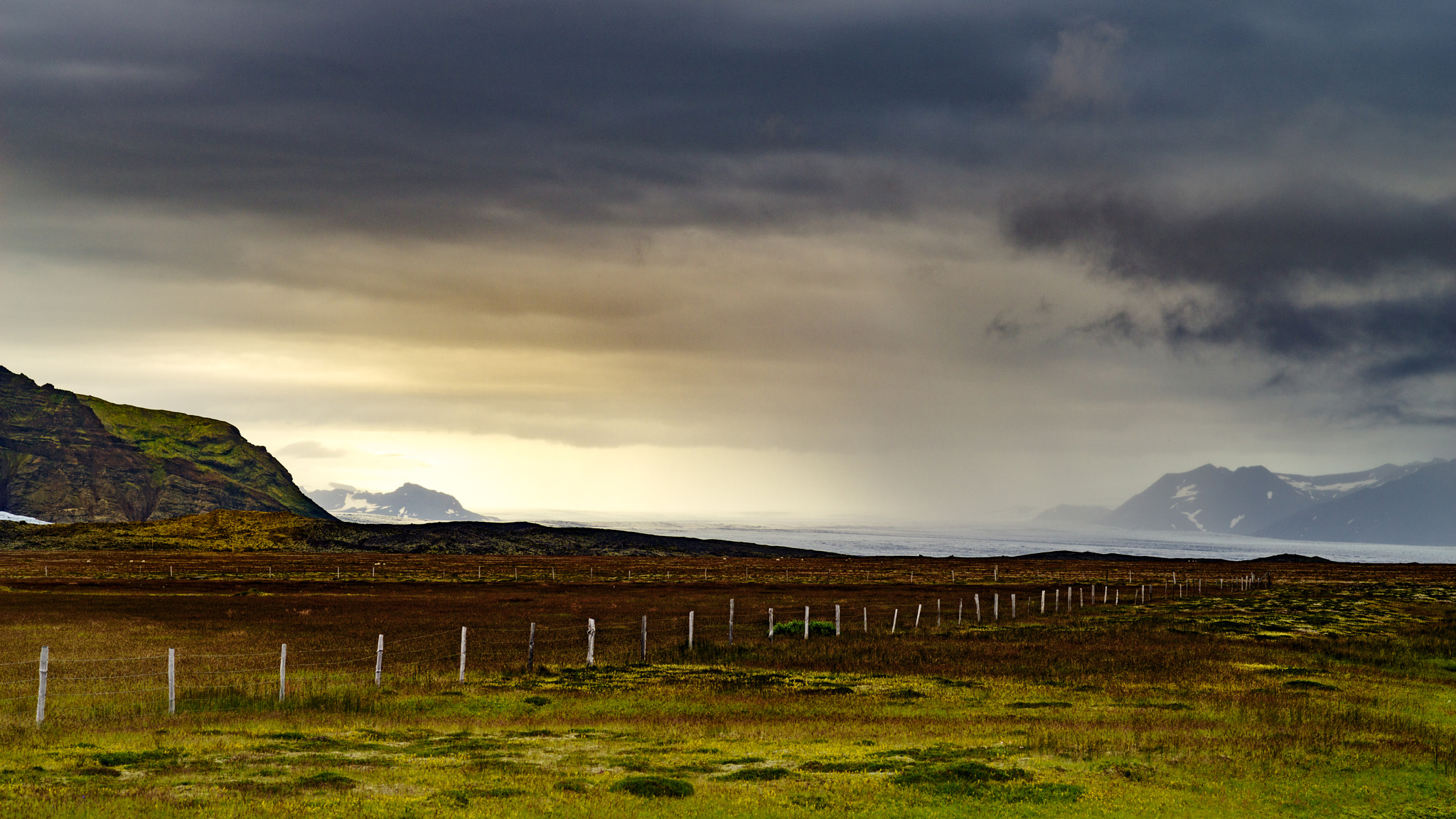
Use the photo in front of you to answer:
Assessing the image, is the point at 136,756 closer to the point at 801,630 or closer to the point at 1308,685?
the point at 1308,685

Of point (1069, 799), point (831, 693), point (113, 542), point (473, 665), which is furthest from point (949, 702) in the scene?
point (113, 542)

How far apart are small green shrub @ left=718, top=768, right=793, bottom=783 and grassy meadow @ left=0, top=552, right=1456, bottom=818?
67mm

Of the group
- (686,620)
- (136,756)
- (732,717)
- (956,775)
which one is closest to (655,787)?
(956,775)

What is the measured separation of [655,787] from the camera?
17.2 meters

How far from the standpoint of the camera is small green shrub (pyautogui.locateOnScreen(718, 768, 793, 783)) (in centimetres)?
1817

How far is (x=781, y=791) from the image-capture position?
17.2 m

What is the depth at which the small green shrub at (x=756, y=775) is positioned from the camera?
18172 millimetres

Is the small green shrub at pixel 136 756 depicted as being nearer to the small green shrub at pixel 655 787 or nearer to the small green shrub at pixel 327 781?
the small green shrub at pixel 327 781

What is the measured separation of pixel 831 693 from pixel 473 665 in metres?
12.9

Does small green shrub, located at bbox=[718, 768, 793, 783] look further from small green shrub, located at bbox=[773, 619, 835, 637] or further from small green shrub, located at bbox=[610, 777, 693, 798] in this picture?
small green shrub, located at bbox=[773, 619, 835, 637]

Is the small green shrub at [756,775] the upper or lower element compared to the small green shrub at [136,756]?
upper

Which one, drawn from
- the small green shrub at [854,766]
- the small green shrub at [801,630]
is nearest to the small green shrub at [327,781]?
the small green shrub at [854,766]

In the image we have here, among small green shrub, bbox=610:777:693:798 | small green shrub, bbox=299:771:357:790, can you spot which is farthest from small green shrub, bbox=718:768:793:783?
small green shrub, bbox=299:771:357:790

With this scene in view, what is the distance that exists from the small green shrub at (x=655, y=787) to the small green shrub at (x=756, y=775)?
1.01 meters
